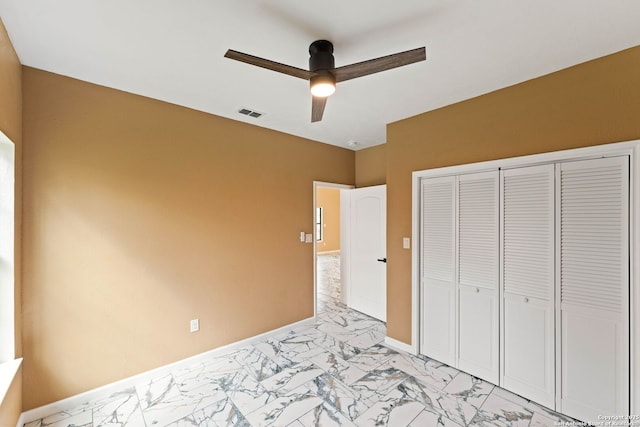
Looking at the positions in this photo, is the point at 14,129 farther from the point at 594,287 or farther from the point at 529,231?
the point at 594,287

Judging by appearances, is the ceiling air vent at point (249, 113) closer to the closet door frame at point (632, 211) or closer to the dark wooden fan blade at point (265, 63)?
the dark wooden fan blade at point (265, 63)

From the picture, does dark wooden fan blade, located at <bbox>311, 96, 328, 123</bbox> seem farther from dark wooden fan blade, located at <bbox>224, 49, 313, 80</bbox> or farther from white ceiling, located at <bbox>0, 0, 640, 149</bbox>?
white ceiling, located at <bbox>0, 0, 640, 149</bbox>

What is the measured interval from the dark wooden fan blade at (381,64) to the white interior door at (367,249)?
2386 millimetres

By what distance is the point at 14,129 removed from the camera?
5.96 feet

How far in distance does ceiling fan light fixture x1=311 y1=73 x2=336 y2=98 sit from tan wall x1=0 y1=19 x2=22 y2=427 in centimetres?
183

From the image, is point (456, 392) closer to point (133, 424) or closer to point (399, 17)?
point (133, 424)

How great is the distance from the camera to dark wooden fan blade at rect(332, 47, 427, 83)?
142cm

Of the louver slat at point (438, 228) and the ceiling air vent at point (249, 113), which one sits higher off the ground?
the ceiling air vent at point (249, 113)

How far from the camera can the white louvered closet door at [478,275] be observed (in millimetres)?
2424

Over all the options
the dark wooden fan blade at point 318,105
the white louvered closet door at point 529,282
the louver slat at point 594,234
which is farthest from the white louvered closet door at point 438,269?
the dark wooden fan blade at point 318,105

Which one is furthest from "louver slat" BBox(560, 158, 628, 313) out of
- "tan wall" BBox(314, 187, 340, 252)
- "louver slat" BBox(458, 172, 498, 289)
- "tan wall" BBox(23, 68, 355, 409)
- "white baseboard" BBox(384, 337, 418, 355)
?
"tan wall" BBox(314, 187, 340, 252)

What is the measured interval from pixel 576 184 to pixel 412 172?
1349mm

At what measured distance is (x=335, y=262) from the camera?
8.46m

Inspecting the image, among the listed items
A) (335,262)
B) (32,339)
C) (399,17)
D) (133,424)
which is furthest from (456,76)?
→ (335,262)
